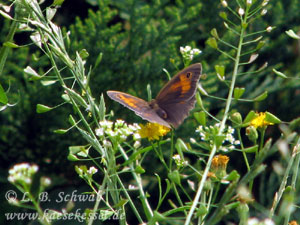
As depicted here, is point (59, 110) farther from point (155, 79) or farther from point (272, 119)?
point (272, 119)

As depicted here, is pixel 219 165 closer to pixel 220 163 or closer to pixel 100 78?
pixel 220 163

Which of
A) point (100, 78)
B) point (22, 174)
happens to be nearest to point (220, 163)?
point (22, 174)

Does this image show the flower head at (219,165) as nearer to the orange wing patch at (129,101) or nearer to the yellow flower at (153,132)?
the yellow flower at (153,132)

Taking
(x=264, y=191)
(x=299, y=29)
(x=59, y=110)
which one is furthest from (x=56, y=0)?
(x=299, y=29)

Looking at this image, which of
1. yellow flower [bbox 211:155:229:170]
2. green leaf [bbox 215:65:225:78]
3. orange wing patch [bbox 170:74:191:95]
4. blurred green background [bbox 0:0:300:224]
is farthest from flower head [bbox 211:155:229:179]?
blurred green background [bbox 0:0:300:224]

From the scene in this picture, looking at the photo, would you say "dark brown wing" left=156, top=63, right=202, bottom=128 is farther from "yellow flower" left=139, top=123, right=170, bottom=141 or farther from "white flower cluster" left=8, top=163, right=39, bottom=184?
"white flower cluster" left=8, top=163, right=39, bottom=184

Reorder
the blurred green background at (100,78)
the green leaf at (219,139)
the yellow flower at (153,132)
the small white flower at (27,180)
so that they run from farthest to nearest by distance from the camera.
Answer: the blurred green background at (100,78) → the yellow flower at (153,132) → the green leaf at (219,139) → the small white flower at (27,180)

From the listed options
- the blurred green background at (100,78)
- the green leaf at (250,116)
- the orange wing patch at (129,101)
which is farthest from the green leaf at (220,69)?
the blurred green background at (100,78)
